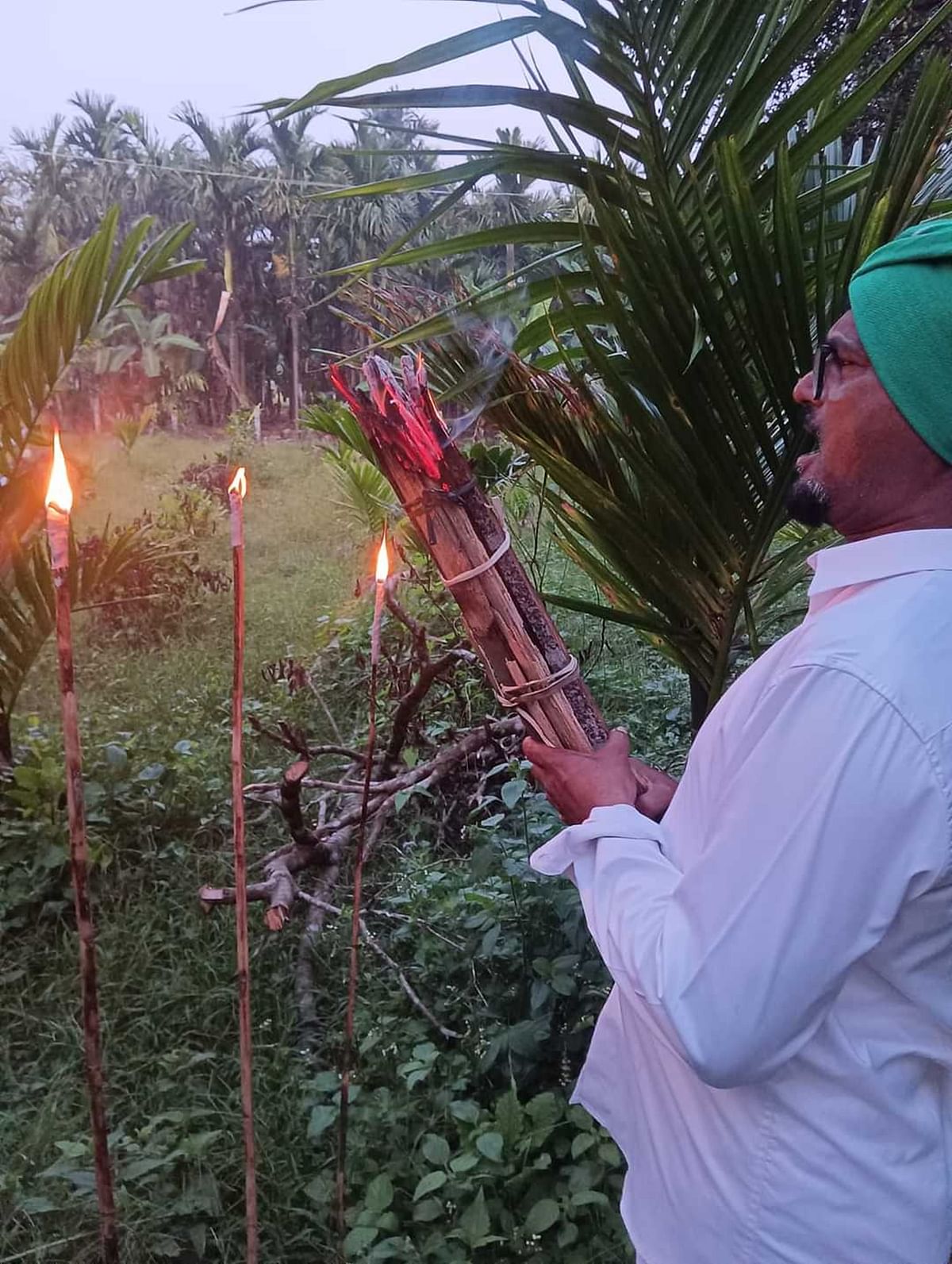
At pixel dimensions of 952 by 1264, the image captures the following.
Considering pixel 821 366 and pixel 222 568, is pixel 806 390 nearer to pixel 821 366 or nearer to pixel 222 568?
pixel 821 366

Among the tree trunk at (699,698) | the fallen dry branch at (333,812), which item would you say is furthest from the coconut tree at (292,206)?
the tree trunk at (699,698)

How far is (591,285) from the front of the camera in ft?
3.96

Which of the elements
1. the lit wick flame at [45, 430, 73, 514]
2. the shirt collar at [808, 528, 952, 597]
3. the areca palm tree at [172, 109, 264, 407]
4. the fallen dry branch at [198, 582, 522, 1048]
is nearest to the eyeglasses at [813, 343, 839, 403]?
the shirt collar at [808, 528, 952, 597]

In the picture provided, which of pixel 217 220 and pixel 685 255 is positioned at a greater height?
pixel 217 220

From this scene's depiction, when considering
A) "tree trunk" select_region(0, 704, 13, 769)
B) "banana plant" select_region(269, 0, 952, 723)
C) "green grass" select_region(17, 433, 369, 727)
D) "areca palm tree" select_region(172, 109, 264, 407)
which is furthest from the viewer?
"green grass" select_region(17, 433, 369, 727)

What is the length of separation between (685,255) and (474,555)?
1.59 ft

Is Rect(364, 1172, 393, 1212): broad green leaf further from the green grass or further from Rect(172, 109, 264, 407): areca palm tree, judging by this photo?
Rect(172, 109, 264, 407): areca palm tree

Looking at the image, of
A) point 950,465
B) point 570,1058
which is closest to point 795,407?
point 950,465

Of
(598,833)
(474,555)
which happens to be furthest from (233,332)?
(598,833)

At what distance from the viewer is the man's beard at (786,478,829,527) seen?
0.65 m

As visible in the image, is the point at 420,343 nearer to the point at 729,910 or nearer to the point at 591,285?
the point at 591,285

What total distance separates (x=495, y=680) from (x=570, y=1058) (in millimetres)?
953

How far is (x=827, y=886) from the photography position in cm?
48

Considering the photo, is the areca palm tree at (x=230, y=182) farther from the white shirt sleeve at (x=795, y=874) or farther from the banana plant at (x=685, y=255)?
the white shirt sleeve at (x=795, y=874)
